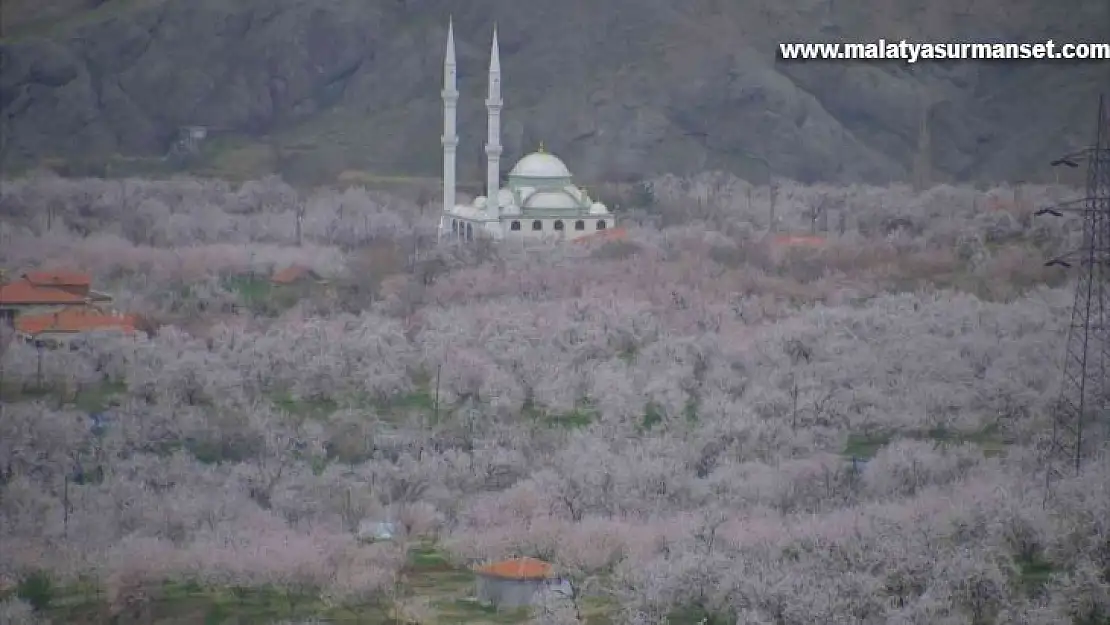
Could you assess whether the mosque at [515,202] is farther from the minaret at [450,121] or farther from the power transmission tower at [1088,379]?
the power transmission tower at [1088,379]

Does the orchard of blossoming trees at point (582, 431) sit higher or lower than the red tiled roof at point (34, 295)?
lower

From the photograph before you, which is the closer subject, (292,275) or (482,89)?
(292,275)

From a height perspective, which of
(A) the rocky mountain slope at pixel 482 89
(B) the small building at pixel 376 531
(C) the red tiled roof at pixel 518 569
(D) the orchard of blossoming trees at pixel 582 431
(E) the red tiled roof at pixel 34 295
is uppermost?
(A) the rocky mountain slope at pixel 482 89

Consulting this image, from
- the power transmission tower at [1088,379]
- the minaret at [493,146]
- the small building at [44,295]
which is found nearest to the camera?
the power transmission tower at [1088,379]

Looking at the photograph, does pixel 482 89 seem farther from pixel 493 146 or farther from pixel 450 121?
pixel 493 146

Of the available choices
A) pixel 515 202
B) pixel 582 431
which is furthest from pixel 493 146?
pixel 582 431

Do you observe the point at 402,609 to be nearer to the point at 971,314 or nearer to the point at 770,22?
the point at 971,314

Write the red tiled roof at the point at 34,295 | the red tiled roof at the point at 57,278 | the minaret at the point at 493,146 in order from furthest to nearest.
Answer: the minaret at the point at 493,146 < the red tiled roof at the point at 57,278 < the red tiled roof at the point at 34,295

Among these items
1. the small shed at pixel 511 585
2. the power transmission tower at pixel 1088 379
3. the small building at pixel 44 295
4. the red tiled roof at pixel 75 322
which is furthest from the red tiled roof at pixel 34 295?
the small shed at pixel 511 585
